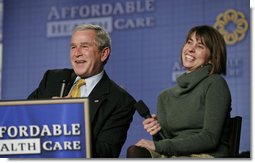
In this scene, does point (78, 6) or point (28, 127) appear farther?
point (78, 6)

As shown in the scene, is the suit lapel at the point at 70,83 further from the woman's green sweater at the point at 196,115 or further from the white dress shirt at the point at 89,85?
the woman's green sweater at the point at 196,115

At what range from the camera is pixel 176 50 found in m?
4.50

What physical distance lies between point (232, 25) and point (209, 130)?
36.7 inches

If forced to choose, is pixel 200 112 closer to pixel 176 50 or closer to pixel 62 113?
pixel 176 50

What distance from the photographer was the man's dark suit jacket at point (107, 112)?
4324mm

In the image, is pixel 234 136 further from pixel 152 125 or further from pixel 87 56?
pixel 87 56

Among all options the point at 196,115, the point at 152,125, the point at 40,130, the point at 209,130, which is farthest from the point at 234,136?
the point at 40,130

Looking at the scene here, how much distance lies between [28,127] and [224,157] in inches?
55.6

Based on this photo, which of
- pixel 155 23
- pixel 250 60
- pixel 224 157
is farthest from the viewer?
pixel 155 23

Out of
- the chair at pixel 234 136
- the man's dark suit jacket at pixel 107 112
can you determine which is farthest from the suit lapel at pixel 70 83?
the chair at pixel 234 136

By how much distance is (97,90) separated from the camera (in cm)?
444

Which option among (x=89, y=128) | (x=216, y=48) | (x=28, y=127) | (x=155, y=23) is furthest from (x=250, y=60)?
(x=28, y=127)

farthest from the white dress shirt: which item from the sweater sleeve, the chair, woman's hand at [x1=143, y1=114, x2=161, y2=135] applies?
the chair

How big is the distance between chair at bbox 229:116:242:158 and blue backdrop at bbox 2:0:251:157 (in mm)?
389
